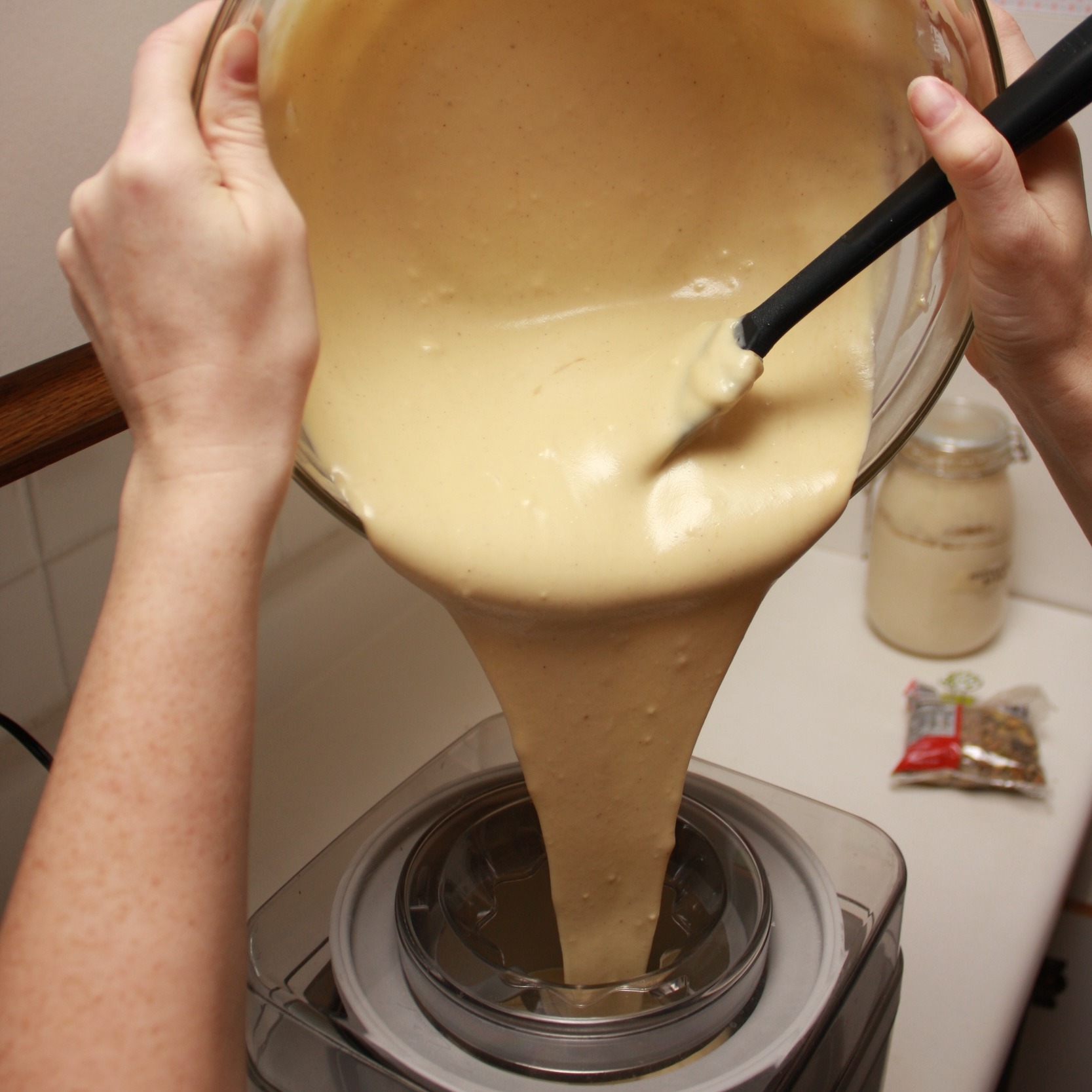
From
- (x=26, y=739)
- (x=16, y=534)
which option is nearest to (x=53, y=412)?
(x=16, y=534)

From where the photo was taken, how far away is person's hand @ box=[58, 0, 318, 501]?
1.32 ft

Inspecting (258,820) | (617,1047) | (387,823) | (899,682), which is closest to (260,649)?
(258,820)

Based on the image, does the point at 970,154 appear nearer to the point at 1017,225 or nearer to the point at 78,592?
the point at 1017,225

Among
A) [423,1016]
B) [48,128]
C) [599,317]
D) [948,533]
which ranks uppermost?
[48,128]

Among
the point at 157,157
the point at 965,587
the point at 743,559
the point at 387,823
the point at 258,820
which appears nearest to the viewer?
the point at 157,157

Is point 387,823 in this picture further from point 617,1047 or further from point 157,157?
point 157,157

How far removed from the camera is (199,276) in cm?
41

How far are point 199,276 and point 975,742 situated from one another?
2.61 ft

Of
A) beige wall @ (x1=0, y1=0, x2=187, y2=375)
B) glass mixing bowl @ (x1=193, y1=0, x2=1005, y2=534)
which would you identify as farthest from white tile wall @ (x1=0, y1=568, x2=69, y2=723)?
glass mixing bowl @ (x1=193, y1=0, x2=1005, y2=534)

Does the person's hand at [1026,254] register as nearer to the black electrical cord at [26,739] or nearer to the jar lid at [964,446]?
the jar lid at [964,446]

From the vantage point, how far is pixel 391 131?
0.52m

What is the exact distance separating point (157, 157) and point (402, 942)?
39 cm

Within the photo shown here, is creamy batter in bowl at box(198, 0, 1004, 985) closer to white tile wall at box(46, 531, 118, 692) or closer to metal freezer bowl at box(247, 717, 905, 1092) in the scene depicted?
metal freezer bowl at box(247, 717, 905, 1092)

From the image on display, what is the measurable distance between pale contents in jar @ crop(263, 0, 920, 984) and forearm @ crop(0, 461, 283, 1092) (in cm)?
12
